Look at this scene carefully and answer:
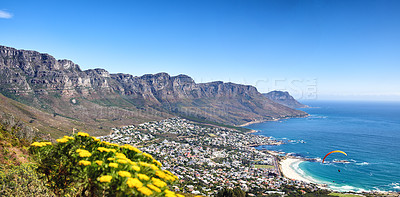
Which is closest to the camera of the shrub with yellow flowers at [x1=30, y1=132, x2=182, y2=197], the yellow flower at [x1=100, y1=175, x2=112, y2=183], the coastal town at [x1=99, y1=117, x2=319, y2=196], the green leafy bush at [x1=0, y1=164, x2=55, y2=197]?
the yellow flower at [x1=100, y1=175, x2=112, y2=183]

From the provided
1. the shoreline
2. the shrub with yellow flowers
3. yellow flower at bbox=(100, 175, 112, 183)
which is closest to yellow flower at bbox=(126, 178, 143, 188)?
the shrub with yellow flowers

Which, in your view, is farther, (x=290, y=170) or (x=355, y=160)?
(x=355, y=160)

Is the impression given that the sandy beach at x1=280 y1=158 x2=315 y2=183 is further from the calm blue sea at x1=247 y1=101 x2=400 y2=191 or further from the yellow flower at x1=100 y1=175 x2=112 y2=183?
the yellow flower at x1=100 y1=175 x2=112 y2=183

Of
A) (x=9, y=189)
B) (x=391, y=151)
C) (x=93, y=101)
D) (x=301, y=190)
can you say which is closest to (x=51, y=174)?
(x=9, y=189)

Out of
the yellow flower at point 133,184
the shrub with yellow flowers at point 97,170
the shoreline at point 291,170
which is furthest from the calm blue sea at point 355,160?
the yellow flower at point 133,184

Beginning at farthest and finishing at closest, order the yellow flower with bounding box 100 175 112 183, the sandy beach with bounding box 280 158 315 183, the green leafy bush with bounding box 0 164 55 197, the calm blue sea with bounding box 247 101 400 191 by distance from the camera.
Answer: the sandy beach with bounding box 280 158 315 183 < the calm blue sea with bounding box 247 101 400 191 < the green leafy bush with bounding box 0 164 55 197 < the yellow flower with bounding box 100 175 112 183

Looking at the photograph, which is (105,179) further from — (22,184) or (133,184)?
(22,184)

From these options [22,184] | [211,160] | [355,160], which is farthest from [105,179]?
[355,160]
